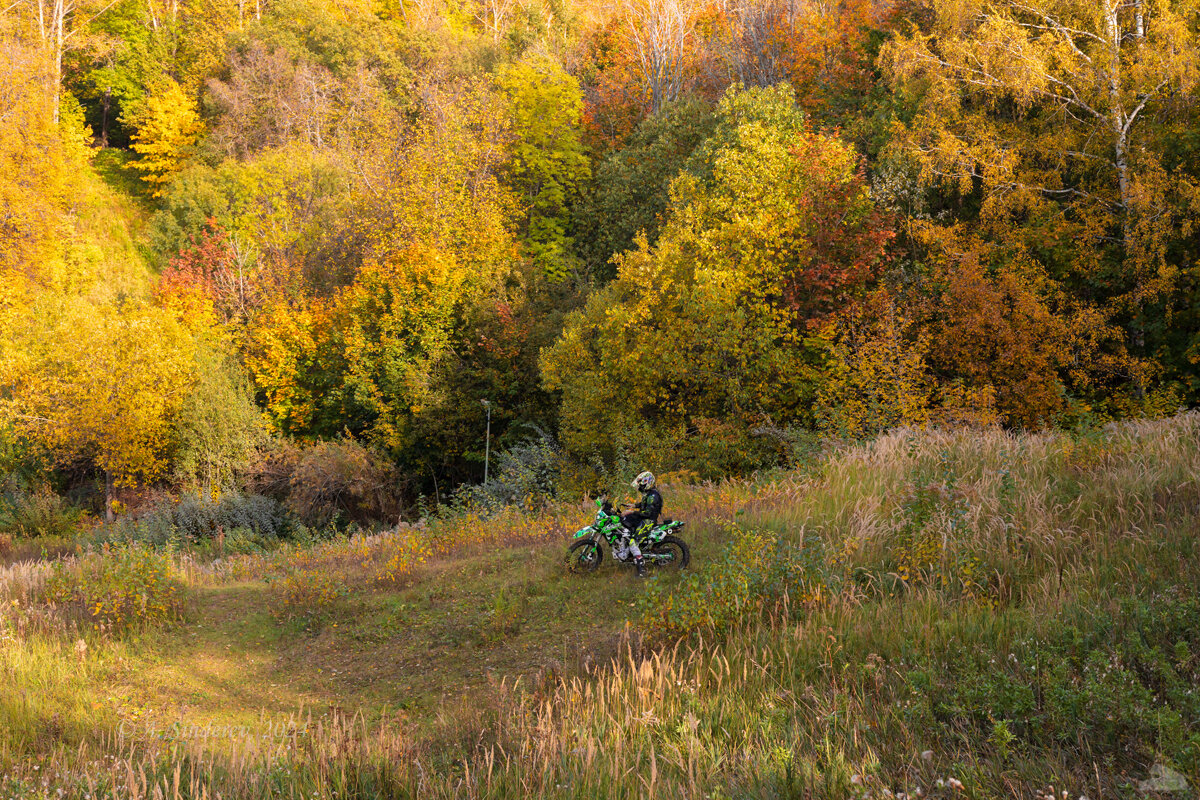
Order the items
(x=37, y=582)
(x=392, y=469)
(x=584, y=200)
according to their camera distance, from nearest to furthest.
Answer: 1. (x=37, y=582)
2. (x=392, y=469)
3. (x=584, y=200)

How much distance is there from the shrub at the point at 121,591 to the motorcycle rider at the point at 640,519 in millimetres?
6351

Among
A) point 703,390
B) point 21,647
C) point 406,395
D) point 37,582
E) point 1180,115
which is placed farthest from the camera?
point 406,395

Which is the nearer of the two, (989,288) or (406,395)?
(989,288)

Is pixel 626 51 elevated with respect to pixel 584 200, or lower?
elevated

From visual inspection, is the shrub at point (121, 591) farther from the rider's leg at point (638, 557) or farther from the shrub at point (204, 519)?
the shrub at point (204, 519)

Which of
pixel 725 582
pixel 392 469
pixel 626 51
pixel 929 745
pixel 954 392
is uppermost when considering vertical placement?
pixel 626 51

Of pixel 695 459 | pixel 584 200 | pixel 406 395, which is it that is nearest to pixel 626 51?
pixel 584 200

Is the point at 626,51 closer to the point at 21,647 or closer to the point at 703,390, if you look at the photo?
the point at 703,390

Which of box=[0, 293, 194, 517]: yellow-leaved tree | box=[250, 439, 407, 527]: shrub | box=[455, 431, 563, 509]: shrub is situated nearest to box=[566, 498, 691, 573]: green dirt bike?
box=[455, 431, 563, 509]: shrub

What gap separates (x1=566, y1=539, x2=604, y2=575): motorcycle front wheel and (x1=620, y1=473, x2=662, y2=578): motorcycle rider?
1.80 ft

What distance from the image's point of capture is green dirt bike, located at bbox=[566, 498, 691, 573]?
10320 mm

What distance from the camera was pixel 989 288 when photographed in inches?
832

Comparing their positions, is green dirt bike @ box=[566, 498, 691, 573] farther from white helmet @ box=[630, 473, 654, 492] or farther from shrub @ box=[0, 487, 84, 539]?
shrub @ box=[0, 487, 84, 539]

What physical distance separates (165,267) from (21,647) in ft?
135
